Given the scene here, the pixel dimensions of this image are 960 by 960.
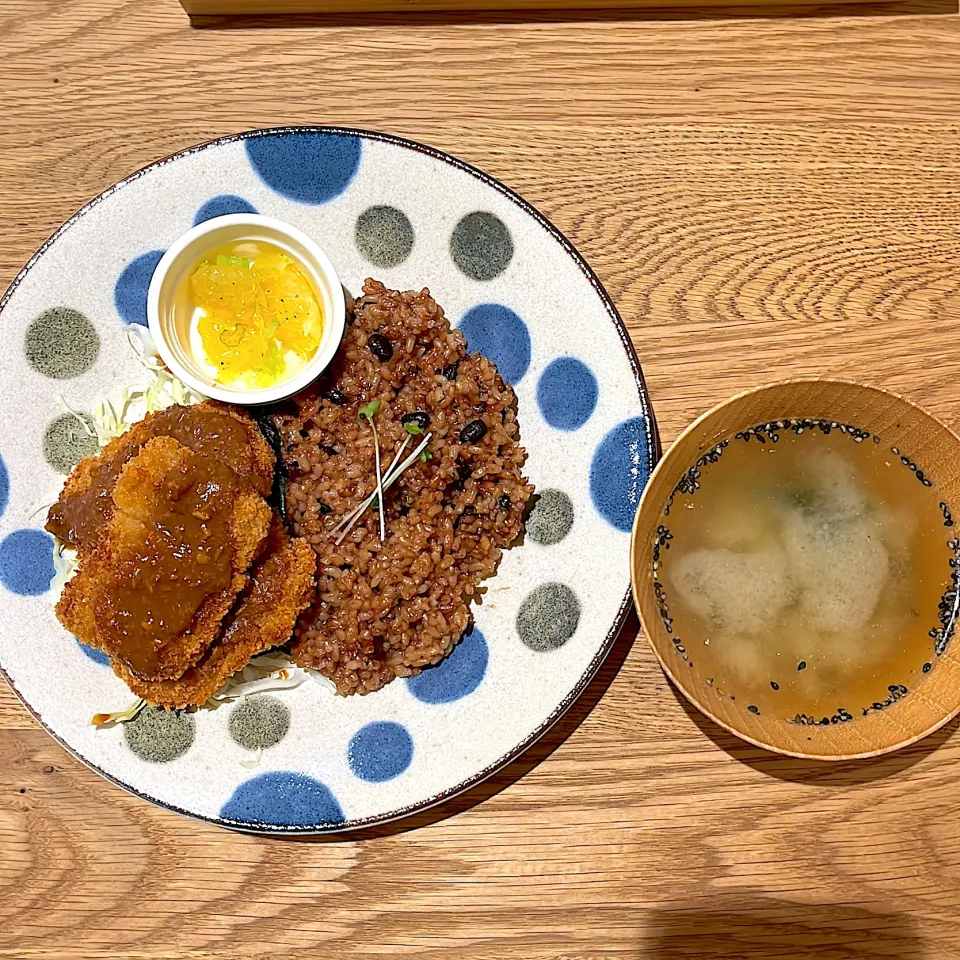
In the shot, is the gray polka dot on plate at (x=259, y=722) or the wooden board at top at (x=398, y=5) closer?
Result: the gray polka dot on plate at (x=259, y=722)

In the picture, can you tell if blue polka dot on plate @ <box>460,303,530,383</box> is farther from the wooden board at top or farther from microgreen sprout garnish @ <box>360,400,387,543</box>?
the wooden board at top

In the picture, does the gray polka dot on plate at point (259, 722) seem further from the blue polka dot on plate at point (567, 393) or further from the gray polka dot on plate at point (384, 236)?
the gray polka dot on plate at point (384, 236)

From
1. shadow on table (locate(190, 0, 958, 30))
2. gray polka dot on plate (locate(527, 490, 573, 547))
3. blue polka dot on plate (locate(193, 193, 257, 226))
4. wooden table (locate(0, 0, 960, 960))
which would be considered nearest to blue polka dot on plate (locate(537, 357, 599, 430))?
gray polka dot on plate (locate(527, 490, 573, 547))

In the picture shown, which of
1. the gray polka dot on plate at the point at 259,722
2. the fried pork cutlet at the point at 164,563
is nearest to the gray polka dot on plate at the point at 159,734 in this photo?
the gray polka dot on plate at the point at 259,722

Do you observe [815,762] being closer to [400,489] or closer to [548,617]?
[548,617]

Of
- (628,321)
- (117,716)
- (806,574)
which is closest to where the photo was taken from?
(806,574)

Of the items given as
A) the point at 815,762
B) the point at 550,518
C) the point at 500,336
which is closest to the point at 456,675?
the point at 550,518

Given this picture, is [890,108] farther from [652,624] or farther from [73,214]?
[73,214]
